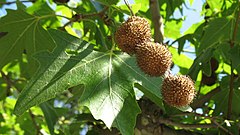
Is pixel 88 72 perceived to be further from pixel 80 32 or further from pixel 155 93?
pixel 80 32

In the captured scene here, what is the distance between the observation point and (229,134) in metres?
2.87

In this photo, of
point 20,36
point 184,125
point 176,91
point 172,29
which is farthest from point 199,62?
point 20,36

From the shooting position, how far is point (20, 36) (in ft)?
9.83

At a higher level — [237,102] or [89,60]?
[89,60]

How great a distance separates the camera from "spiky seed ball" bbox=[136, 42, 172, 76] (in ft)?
7.22

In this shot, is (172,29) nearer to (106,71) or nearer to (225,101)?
(225,101)

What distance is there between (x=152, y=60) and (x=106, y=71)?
24 cm

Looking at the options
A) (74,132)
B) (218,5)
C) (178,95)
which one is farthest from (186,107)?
(218,5)

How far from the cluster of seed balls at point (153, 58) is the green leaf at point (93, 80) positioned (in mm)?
100

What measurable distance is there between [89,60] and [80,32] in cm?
213

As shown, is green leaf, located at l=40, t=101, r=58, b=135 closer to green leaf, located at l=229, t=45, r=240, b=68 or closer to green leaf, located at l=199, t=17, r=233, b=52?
green leaf, located at l=199, t=17, r=233, b=52

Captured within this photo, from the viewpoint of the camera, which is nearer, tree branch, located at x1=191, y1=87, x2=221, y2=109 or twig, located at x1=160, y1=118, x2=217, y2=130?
twig, located at x1=160, y1=118, x2=217, y2=130

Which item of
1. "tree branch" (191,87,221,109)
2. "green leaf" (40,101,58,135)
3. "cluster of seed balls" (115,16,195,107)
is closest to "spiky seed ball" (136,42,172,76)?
"cluster of seed balls" (115,16,195,107)

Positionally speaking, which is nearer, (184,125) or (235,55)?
(184,125)
